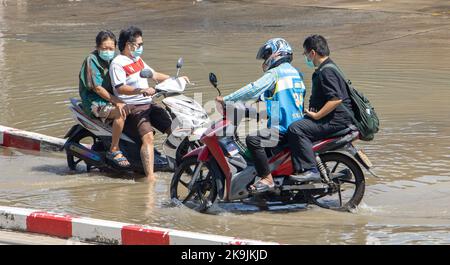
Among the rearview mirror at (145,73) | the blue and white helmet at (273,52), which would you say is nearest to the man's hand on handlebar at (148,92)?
the rearview mirror at (145,73)

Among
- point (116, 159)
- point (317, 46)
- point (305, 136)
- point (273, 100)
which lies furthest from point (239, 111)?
point (116, 159)

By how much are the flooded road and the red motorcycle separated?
0.50 ft

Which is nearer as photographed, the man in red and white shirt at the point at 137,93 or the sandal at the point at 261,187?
the sandal at the point at 261,187

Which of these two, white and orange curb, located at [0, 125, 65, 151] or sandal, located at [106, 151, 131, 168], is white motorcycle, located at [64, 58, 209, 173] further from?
white and orange curb, located at [0, 125, 65, 151]

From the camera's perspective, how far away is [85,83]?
394 inches

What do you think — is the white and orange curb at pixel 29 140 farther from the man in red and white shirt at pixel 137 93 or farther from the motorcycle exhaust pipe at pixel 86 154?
the man in red and white shirt at pixel 137 93

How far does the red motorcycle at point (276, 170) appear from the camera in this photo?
327 inches

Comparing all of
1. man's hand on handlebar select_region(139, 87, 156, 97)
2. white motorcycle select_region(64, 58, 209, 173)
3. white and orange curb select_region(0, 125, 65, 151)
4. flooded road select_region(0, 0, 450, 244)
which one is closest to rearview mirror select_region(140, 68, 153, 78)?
white motorcycle select_region(64, 58, 209, 173)

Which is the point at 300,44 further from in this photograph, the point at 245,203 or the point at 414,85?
the point at 245,203

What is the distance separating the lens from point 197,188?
8.75 m

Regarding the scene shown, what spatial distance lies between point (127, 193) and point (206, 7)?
14699mm

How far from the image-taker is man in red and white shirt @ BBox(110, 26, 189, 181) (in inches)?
383

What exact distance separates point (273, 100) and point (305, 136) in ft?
1.40

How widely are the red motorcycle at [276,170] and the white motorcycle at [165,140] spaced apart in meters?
0.88
